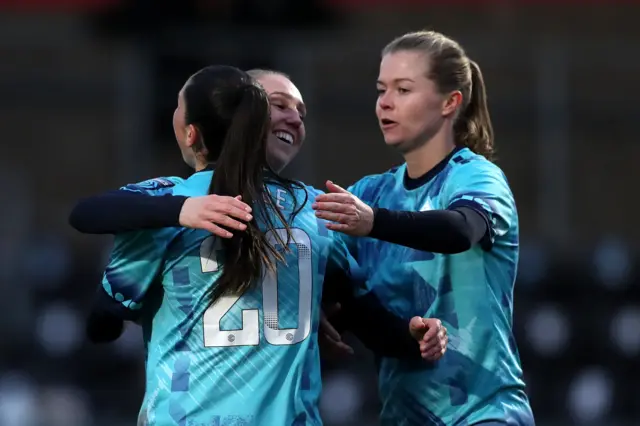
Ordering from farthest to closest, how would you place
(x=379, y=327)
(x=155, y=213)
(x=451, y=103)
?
1. (x=451, y=103)
2. (x=379, y=327)
3. (x=155, y=213)

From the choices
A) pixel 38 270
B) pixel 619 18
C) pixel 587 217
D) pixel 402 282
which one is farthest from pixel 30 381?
pixel 619 18

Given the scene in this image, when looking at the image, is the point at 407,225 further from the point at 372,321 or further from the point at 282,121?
the point at 282,121

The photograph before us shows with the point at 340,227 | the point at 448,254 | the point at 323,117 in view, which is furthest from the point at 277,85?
the point at 323,117

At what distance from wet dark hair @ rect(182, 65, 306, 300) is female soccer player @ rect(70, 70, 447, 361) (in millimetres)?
146

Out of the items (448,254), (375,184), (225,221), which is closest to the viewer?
(225,221)

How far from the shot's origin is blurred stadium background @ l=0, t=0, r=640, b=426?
33.8 feet

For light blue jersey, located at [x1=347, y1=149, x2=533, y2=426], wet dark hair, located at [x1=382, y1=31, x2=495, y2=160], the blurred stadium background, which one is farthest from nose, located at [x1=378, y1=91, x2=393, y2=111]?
the blurred stadium background

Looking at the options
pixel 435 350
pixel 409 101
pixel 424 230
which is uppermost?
pixel 409 101

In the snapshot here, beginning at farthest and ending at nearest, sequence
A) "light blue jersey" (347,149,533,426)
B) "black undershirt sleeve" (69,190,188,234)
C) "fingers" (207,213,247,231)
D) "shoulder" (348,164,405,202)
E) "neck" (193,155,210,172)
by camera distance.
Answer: "shoulder" (348,164,405,202)
"light blue jersey" (347,149,533,426)
"neck" (193,155,210,172)
"black undershirt sleeve" (69,190,188,234)
"fingers" (207,213,247,231)

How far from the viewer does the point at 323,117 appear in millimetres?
16453

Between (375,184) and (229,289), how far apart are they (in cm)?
91

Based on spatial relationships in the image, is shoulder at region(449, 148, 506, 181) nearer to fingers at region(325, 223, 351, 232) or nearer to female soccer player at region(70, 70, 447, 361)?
female soccer player at region(70, 70, 447, 361)

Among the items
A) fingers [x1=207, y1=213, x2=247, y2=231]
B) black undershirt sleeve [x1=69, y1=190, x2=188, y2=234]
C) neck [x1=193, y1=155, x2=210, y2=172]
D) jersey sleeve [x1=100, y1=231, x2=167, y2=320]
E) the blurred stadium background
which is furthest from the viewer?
the blurred stadium background

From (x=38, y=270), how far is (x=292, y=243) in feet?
26.2
